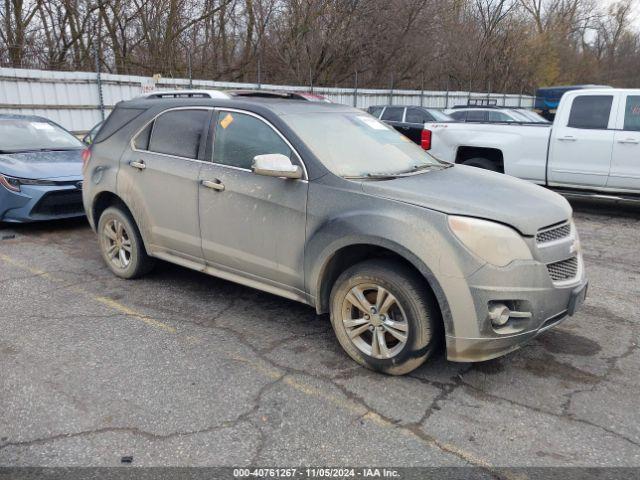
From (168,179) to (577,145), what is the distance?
6.37m

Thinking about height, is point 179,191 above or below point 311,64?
below

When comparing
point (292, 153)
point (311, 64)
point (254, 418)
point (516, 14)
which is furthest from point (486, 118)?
point (516, 14)

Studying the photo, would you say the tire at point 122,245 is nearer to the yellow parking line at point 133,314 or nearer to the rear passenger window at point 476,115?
the yellow parking line at point 133,314

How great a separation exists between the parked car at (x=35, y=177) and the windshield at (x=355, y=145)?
437 cm

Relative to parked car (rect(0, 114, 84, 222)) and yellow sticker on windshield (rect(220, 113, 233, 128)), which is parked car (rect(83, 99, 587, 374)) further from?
parked car (rect(0, 114, 84, 222))

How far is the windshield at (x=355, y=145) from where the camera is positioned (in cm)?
378

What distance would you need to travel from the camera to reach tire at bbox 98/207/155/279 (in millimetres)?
→ 5004

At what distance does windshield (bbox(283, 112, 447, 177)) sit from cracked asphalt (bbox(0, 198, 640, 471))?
4.33 ft

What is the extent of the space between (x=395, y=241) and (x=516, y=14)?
40.1 meters

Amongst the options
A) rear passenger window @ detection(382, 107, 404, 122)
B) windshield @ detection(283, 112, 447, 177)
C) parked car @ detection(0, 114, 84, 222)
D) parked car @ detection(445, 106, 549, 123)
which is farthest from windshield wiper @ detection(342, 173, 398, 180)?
parked car @ detection(445, 106, 549, 123)

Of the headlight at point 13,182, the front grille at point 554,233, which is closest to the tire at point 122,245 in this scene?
the headlight at point 13,182

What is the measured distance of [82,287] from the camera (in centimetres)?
504

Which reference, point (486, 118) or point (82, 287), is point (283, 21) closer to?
point (486, 118)

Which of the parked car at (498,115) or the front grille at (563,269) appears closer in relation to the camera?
the front grille at (563,269)
